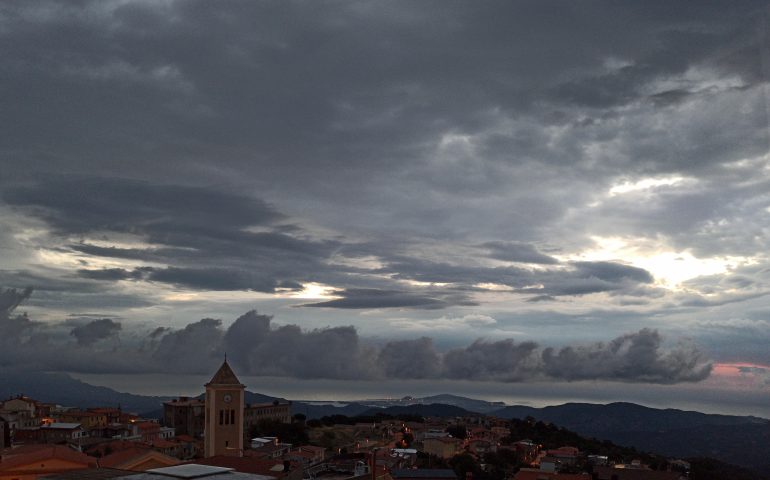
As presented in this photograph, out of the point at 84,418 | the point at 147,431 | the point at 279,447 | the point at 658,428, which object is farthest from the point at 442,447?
the point at 658,428

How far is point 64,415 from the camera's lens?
240 ft

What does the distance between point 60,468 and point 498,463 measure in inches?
1461

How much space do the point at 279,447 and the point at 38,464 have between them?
3033 centimetres

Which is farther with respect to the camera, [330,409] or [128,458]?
[330,409]

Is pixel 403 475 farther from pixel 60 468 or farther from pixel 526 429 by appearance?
pixel 526 429

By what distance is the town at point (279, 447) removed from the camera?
97.5 ft

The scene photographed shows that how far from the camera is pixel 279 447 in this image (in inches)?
2233

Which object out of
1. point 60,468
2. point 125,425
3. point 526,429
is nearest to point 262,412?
point 125,425

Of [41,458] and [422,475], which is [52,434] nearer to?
[422,475]

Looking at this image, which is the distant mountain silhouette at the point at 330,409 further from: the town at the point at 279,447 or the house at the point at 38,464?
the house at the point at 38,464

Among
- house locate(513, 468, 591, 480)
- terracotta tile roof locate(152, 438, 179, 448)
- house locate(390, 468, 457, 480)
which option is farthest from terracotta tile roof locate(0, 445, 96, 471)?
terracotta tile roof locate(152, 438, 179, 448)

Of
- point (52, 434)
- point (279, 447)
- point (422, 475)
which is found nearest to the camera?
point (422, 475)

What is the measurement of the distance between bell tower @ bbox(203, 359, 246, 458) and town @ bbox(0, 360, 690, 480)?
0.06 m

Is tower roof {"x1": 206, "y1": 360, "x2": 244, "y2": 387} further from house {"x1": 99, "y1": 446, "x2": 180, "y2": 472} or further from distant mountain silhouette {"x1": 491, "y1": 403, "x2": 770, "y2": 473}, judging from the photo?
distant mountain silhouette {"x1": 491, "y1": 403, "x2": 770, "y2": 473}
